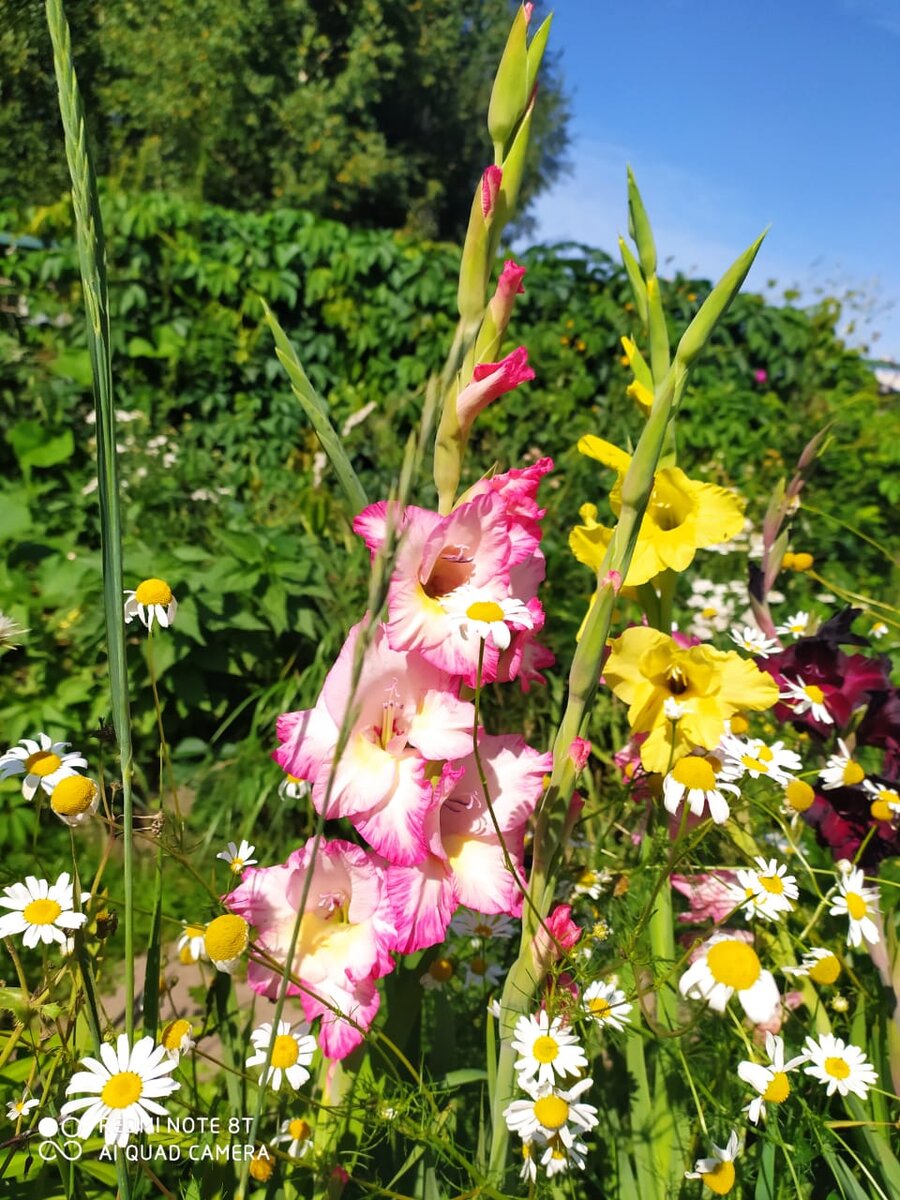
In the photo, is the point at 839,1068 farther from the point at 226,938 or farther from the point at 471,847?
the point at 226,938

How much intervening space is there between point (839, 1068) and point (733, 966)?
0.30m

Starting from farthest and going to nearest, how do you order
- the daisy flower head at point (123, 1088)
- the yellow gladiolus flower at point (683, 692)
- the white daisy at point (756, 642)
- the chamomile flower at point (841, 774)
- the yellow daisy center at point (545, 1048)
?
the white daisy at point (756, 642) < the chamomile flower at point (841, 774) < the yellow gladiolus flower at point (683, 692) < the yellow daisy center at point (545, 1048) < the daisy flower head at point (123, 1088)

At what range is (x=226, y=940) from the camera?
0.65m

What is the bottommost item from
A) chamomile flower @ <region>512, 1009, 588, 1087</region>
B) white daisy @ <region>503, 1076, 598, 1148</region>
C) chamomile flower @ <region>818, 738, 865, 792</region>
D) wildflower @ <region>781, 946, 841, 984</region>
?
white daisy @ <region>503, 1076, 598, 1148</region>

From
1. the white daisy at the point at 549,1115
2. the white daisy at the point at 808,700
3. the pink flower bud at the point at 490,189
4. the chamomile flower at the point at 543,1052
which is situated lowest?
the white daisy at the point at 549,1115

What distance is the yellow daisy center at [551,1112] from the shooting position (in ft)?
2.21

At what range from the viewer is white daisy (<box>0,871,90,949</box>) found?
0.65 metres

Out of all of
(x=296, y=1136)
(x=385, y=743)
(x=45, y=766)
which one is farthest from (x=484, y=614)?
(x=296, y=1136)

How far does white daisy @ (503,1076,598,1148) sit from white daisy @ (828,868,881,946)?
0.36m

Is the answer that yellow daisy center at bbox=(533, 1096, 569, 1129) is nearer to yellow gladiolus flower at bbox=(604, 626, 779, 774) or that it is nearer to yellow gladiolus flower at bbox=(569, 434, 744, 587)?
yellow gladiolus flower at bbox=(604, 626, 779, 774)

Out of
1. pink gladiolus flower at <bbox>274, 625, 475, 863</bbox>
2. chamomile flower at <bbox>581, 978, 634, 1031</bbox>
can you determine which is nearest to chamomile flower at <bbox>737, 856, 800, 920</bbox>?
chamomile flower at <bbox>581, 978, 634, 1031</bbox>

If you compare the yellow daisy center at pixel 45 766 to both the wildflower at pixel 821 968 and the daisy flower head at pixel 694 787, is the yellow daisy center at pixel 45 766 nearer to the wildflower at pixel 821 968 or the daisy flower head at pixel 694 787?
the daisy flower head at pixel 694 787

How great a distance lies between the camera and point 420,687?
0.72 metres

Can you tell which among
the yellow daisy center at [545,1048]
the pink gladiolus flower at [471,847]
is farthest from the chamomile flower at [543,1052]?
the pink gladiolus flower at [471,847]
